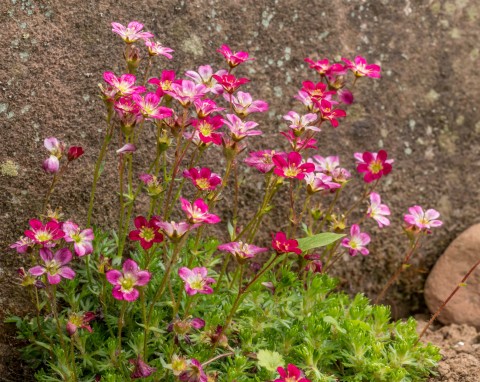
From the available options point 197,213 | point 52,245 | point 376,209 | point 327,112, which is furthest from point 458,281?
point 52,245

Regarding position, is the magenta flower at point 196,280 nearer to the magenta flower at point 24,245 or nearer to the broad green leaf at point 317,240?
the broad green leaf at point 317,240

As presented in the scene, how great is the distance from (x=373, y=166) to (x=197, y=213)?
3.22ft

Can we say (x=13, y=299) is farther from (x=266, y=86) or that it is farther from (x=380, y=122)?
(x=380, y=122)

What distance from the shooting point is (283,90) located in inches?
125

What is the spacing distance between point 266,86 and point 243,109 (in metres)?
0.70

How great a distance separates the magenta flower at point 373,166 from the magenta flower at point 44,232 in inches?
46.8

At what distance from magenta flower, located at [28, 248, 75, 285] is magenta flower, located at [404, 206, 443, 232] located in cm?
128

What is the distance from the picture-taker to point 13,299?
2.64 meters

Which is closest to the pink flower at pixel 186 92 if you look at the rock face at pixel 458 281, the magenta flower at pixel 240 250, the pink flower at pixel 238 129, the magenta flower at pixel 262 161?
the pink flower at pixel 238 129

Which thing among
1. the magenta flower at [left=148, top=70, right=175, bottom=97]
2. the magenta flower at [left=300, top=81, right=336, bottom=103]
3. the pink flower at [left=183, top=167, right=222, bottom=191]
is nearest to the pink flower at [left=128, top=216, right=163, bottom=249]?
the pink flower at [left=183, top=167, right=222, bottom=191]

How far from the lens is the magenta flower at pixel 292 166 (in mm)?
2322

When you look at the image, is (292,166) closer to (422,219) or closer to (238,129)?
(238,129)

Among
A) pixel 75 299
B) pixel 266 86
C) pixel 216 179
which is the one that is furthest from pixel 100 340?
pixel 266 86

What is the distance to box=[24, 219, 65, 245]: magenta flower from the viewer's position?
219cm
